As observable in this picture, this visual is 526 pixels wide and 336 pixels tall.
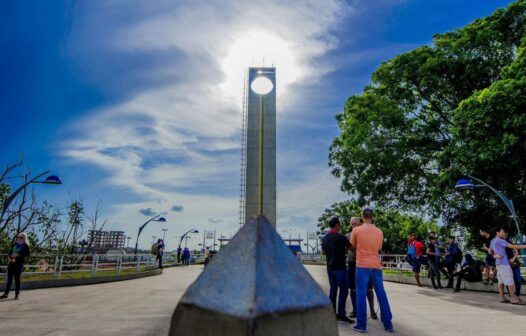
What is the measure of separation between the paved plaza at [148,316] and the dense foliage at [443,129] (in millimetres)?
6502

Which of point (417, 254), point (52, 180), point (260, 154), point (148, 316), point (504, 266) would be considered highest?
point (260, 154)

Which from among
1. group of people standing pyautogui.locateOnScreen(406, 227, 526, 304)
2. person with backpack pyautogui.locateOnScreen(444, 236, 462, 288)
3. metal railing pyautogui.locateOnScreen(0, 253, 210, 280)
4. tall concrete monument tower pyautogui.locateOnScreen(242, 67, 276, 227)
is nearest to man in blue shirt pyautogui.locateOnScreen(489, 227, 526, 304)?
group of people standing pyautogui.locateOnScreen(406, 227, 526, 304)

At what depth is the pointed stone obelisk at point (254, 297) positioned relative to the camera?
68.5 inches

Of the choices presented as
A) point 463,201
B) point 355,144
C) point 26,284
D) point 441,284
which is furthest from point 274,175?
point 26,284

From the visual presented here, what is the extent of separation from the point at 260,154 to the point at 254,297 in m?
35.3

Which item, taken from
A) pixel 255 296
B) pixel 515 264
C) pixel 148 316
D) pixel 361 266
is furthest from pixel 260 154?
pixel 255 296

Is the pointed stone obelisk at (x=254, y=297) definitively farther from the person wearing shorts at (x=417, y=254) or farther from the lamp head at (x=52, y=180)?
the lamp head at (x=52, y=180)

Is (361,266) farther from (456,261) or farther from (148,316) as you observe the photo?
(456,261)

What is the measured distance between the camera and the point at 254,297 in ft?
5.81

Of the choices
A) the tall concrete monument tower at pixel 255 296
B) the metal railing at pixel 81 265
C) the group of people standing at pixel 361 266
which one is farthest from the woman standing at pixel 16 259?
the tall concrete monument tower at pixel 255 296

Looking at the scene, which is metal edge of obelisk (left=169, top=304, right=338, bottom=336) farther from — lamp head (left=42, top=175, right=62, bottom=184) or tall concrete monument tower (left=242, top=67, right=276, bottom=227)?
tall concrete monument tower (left=242, top=67, right=276, bottom=227)

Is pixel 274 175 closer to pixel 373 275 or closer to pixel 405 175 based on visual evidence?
pixel 405 175

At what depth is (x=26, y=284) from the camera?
11.1m

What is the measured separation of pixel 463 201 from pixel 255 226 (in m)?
17.0
